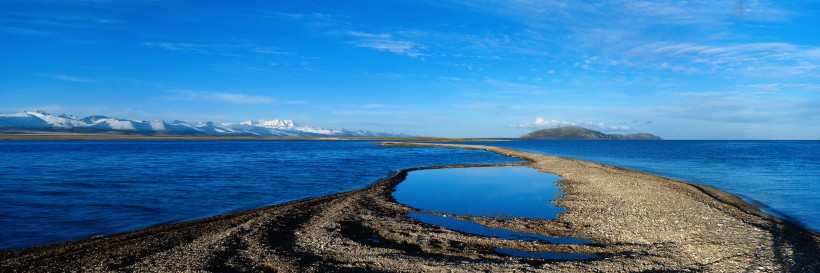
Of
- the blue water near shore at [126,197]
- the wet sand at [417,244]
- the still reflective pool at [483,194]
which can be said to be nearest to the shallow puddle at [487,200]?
the still reflective pool at [483,194]

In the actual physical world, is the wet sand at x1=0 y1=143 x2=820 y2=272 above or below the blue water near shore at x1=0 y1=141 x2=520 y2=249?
above

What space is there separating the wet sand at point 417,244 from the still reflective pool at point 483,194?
6.73 ft

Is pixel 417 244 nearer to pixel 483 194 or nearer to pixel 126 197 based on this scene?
pixel 483 194

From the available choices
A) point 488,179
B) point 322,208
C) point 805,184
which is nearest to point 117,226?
point 322,208

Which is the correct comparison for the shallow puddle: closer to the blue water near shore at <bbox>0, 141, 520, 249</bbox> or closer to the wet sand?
the wet sand

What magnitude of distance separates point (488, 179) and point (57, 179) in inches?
1370

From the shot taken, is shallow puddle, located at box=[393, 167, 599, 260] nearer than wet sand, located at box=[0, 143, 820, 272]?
No

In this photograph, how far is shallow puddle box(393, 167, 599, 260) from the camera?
1684 cm

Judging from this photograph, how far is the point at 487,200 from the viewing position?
2683 centimetres

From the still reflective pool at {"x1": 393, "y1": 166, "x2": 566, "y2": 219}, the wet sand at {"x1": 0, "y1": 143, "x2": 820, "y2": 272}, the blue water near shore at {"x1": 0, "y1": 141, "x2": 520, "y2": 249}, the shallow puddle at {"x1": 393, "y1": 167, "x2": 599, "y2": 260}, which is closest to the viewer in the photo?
the wet sand at {"x1": 0, "y1": 143, "x2": 820, "y2": 272}

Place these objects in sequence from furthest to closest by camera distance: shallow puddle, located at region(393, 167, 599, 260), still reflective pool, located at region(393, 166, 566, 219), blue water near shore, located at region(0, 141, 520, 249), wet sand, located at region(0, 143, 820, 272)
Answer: still reflective pool, located at region(393, 166, 566, 219) < blue water near shore, located at region(0, 141, 520, 249) < shallow puddle, located at region(393, 167, 599, 260) < wet sand, located at region(0, 143, 820, 272)

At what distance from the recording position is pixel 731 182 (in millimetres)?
39344

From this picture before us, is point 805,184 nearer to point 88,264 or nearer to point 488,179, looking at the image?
point 488,179

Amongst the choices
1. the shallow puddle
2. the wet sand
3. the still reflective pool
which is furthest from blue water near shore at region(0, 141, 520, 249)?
the shallow puddle
